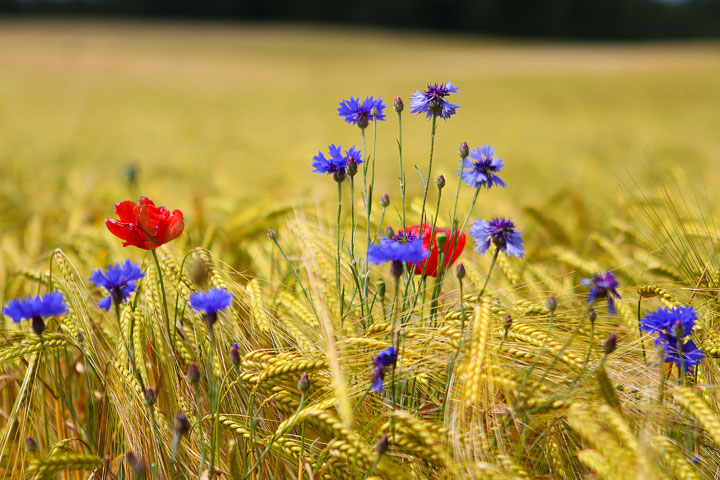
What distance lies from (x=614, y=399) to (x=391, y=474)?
0.86ft

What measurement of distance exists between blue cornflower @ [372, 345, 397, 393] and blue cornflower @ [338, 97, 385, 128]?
0.32m

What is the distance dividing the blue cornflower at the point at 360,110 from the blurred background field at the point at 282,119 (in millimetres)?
501

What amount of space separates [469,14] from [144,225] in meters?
35.8

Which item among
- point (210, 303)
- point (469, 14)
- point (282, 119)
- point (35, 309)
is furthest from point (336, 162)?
point (469, 14)

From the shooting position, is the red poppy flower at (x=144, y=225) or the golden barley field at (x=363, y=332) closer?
the golden barley field at (x=363, y=332)

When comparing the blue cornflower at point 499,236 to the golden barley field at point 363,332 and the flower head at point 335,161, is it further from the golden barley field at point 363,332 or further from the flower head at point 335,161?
the flower head at point 335,161

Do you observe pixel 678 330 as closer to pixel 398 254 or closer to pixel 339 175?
pixel 398 254

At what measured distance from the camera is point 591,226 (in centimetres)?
200

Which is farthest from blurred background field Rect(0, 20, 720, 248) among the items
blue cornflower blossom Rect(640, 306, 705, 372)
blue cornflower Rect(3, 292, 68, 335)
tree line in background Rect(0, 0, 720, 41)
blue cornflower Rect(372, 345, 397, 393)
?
tree line in background Rect(0, 0, 720, 41)

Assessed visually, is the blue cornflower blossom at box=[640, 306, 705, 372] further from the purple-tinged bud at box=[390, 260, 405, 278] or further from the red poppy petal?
the red poppy petal

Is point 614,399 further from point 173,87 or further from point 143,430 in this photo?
point 173,87

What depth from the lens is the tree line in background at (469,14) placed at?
106ft

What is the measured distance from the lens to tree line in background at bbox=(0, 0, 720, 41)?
106 feet

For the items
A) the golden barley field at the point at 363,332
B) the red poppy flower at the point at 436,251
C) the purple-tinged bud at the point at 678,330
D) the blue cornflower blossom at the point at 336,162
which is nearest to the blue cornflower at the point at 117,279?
the golden barley field at the point at 363,332
